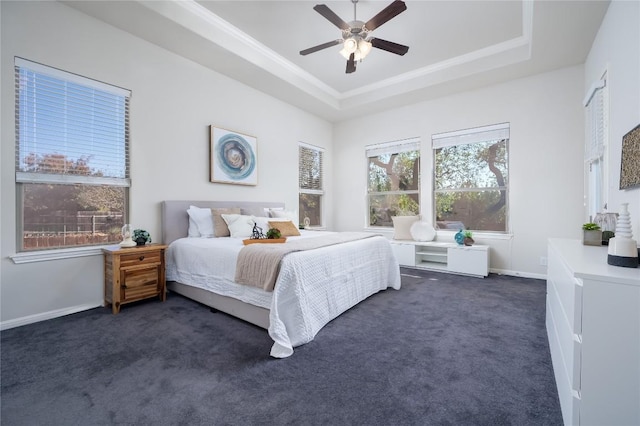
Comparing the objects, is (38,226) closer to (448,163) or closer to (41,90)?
(41,90)

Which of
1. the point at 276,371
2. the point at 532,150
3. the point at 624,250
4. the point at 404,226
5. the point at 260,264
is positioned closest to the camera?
the point at 624,250

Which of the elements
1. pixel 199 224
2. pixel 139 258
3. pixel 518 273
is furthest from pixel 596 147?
pixel 139 258

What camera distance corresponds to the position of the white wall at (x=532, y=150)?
3.80m

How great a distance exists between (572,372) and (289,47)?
13.6 ft

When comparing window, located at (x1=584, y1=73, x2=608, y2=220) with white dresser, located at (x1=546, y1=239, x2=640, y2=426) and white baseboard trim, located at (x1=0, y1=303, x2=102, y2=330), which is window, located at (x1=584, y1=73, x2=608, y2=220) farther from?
white baseboard trim, located at (x1=0, y1=303, x2=102, y2=330)

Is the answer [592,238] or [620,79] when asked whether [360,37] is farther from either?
[592,238]

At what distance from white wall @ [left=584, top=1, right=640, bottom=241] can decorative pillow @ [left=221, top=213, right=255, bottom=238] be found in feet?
11.2

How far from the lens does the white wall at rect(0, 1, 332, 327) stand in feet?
7.86

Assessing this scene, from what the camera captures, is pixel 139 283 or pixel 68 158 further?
pixel 139 283

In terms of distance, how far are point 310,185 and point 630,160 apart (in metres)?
4.45

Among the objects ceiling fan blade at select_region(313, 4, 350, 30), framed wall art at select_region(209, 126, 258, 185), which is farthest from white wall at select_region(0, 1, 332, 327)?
ceiling fan blade at select_region(313, 4, 350, 30)

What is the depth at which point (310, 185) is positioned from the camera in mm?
5730

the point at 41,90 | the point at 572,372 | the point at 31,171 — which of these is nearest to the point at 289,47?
the point at 41,90

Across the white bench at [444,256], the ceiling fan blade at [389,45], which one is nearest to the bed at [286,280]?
the white bench at [444,256]
